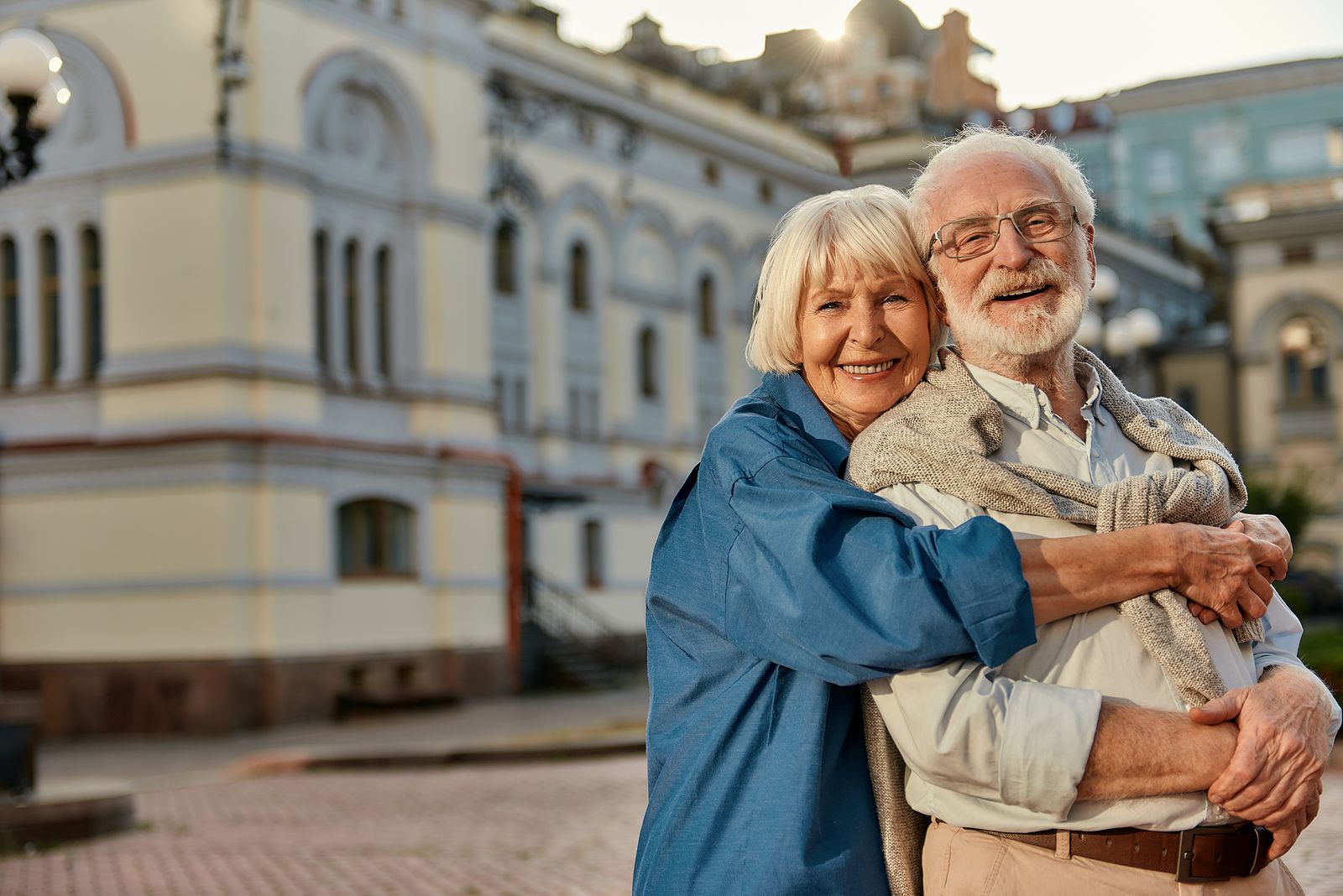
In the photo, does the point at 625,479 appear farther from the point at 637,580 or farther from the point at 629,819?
the point at 629,819

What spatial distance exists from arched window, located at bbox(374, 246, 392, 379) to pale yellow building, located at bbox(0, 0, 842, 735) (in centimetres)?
6

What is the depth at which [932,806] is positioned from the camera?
2.91 m

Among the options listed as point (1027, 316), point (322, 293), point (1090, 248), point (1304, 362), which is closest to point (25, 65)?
point (1090, 248)

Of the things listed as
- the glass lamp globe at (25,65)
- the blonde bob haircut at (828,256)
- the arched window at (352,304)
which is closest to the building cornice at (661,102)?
the arched window at (352,304)

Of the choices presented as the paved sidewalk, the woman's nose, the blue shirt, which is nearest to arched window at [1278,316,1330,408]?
the paved sidewalk

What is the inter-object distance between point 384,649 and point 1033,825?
23719 millimetres

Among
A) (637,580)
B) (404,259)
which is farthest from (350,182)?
(637,580)

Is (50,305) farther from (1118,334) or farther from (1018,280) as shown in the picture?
(1018,280)

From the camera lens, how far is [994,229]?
10.3ft

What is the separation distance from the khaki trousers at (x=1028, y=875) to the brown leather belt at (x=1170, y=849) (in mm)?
14

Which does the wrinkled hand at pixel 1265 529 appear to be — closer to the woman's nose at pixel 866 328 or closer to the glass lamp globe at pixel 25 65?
the woman's nose at pixel 866 328

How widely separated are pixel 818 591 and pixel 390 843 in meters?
10.3

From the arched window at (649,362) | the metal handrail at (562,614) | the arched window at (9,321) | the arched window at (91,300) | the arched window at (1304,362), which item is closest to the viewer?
the arched window at (91,300)

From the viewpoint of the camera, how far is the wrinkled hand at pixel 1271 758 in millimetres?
2779
